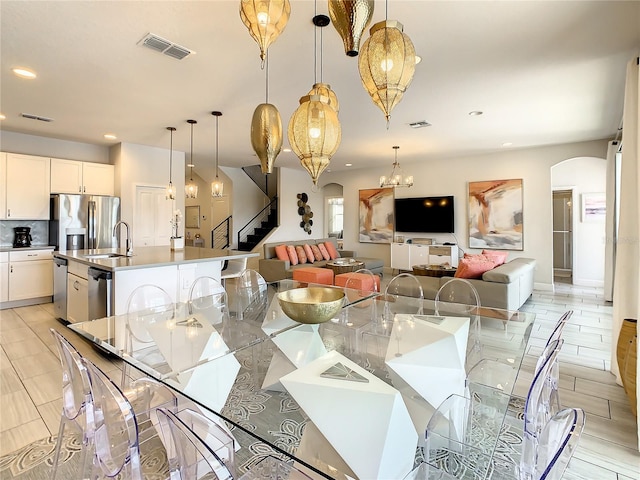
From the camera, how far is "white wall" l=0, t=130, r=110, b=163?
5.42m

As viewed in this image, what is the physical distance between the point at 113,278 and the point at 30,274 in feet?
10.8

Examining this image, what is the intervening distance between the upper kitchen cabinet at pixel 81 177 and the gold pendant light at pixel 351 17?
634 centimetres

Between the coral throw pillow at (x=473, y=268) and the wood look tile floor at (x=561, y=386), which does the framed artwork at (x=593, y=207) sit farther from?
the coral throw pillow at (x=473, y=268)

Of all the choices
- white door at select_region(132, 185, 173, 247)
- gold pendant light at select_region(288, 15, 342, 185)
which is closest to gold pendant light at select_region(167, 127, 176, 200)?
white door at select_region(132, 185, 173, 247)

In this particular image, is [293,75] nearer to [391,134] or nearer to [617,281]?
[391,134]

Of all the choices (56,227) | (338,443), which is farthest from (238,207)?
(338,443)

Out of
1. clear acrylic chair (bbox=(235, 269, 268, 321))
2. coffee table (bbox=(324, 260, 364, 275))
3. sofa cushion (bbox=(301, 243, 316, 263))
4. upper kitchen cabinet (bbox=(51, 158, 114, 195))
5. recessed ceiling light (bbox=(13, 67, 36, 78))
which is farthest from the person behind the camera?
sofa cushion (bbox=(301, 243, 316, 263))

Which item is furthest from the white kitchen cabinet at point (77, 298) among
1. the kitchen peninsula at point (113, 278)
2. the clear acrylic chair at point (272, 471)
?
the clear acrylic chair at point (272, 471)

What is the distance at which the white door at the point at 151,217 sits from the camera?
6.45 metres

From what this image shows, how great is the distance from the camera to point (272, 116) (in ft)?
5.54

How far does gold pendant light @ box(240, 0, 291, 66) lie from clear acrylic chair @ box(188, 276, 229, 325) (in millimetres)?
1929

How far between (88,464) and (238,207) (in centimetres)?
878

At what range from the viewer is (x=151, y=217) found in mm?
6641

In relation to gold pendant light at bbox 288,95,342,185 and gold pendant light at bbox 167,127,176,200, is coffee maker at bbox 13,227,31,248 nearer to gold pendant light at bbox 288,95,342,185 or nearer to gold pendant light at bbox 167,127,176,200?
gold pendant light at bbox 167,127,176,200
